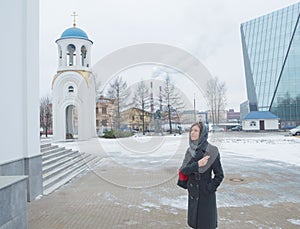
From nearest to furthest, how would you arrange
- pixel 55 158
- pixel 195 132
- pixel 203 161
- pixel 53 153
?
1. pixel 203 161
2. pixel 195 132
3. pixel 55 158
4. pixel 53 153

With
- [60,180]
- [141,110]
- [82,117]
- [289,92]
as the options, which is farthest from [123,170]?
[289,92]

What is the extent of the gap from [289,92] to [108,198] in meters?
54.7

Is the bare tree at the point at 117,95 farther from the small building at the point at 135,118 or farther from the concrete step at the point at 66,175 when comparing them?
the concrete step at the point at 66,175

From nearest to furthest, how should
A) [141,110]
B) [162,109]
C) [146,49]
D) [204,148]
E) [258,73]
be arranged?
[204,148] < [146,49] < [141,110] < [162,109] < [258,73]

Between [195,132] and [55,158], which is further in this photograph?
[55,158]

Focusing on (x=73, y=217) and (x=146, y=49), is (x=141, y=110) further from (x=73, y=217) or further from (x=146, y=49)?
(x=73, y=217)

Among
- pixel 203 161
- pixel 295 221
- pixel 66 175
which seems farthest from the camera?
pixel 66 175

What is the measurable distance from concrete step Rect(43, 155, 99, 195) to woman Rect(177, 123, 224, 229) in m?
4.52

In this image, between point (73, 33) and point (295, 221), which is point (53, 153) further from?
point (73, 33)

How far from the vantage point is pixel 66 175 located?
8156 millimetres

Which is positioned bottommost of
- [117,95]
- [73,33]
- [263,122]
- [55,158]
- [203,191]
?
[55,158]

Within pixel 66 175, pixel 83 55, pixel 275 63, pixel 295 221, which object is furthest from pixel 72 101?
pixel 275 63

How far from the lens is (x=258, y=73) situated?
57.0 m

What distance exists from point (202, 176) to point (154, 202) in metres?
2.86
